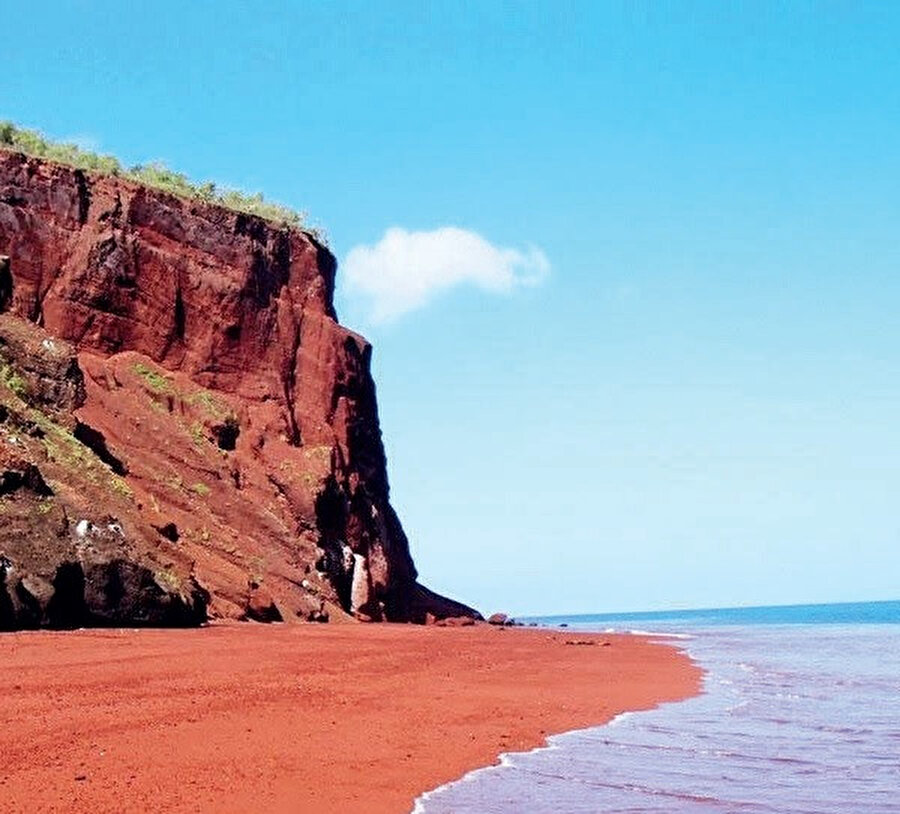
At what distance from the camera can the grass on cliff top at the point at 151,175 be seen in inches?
1785

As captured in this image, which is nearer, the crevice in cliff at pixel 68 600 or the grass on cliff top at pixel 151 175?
the crevice in cliff at pixel 68 600

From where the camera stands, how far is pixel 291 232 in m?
47.1

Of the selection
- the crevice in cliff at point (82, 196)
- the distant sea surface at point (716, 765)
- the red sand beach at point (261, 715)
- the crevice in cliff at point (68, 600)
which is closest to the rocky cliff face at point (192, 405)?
the crevice in cliff at point (82, 196)

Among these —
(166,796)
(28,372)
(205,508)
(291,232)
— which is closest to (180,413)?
(205,508)

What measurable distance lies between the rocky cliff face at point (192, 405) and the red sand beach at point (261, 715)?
233 inches

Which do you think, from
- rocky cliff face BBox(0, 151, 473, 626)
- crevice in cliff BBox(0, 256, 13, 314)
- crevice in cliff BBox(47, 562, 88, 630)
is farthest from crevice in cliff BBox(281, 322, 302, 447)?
crevice in cliff BBox(47, 562, 88, 630)

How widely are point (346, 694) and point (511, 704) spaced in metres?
2.41

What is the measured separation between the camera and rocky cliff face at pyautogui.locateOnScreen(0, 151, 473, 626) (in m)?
26.2

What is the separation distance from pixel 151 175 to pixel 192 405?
14547mm

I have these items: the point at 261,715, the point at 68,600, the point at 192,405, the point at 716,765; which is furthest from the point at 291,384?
the point at 716,765

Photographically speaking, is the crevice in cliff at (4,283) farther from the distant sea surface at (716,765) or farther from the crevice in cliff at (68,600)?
the distant sea surface at (716,765)

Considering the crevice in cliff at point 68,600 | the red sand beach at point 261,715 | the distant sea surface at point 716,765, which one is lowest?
the distant sea surface at point 716,765

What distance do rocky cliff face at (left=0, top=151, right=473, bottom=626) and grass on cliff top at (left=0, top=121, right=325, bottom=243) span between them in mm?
2240

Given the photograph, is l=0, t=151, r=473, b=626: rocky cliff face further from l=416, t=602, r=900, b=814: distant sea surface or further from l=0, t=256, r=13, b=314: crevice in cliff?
l=416, t=602, r=900, b=814: distant sea surface
